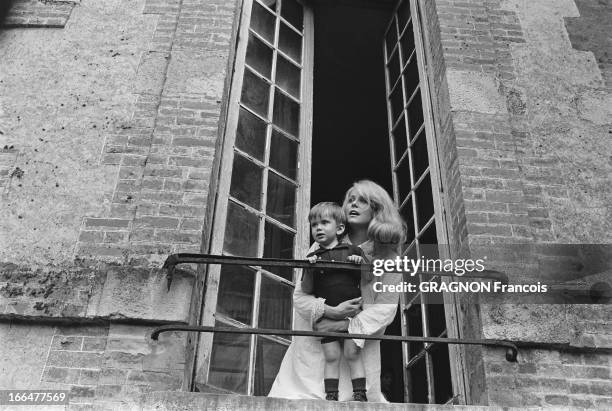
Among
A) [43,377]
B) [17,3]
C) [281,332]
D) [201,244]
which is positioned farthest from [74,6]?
[281,332]

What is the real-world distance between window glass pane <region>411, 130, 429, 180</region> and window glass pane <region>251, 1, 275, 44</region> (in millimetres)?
1567

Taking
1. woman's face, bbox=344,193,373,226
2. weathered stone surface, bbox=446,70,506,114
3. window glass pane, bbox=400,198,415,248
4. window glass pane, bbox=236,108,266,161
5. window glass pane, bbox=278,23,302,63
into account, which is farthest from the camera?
window glass pane, bbox=278,23,302,63

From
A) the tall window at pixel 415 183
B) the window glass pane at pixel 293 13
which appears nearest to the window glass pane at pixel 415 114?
the tall window at pixel 415 183

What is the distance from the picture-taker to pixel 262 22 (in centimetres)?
608

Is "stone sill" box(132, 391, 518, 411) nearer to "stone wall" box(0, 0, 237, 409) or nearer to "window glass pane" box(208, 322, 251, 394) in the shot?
"stone wall" box(0, 0, 237, 409)

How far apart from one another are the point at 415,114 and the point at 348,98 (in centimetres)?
312

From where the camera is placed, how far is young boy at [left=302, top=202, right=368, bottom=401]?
371cm

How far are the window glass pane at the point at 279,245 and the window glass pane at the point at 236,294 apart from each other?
0.98 ft

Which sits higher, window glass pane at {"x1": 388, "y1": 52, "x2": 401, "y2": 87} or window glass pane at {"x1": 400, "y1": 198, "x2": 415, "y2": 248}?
window glass pane at {"x1": 388, "y1": 52, "x2": 401, "y2": 87}

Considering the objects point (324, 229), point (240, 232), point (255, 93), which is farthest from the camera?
point (255, 93)

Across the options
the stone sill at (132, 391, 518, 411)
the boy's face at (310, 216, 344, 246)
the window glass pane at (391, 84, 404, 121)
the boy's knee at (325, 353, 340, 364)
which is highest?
the window glass pane at (391, 84, 404, 121)

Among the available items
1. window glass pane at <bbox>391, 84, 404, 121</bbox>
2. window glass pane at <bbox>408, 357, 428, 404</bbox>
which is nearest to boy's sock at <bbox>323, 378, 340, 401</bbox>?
window glass pane at <bbox>408, 357, 428, 404</bbox>

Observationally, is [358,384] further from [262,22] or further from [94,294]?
[262,22]

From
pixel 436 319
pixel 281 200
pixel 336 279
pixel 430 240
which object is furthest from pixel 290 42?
pixel 336 279
